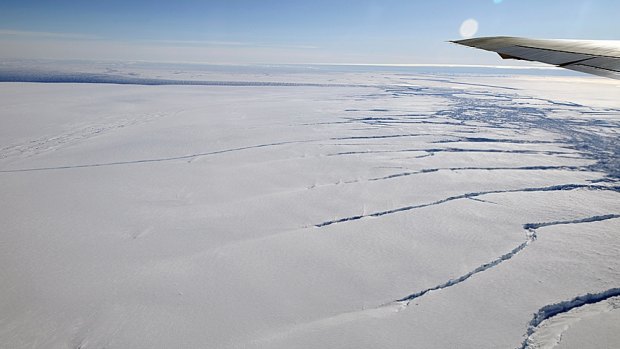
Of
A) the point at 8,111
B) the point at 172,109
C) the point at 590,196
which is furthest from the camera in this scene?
the point at 172,109

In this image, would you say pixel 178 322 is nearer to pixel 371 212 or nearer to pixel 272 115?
pixel 371 212

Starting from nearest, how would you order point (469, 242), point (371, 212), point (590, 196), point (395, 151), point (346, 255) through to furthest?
1. point (346, 255)
2. point (469, 242)
3. point (371, 212)
4. point (590, 196)
5. point (395, 151)

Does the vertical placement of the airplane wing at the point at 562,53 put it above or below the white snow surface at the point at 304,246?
above

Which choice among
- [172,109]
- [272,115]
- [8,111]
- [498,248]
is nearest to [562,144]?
[498,248]

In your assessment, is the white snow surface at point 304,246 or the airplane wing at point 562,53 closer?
the airplane wing at point 562,53
